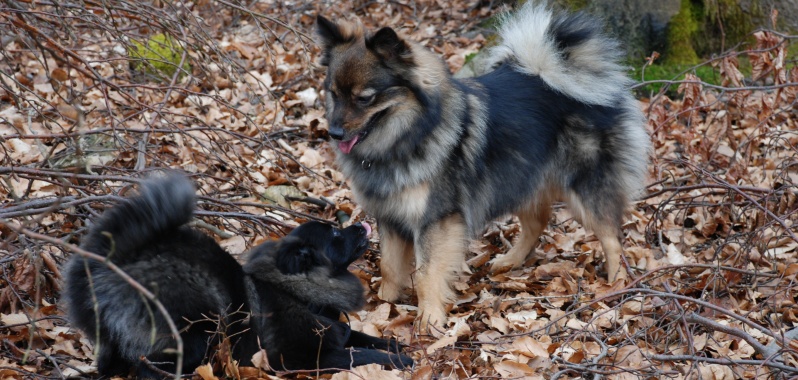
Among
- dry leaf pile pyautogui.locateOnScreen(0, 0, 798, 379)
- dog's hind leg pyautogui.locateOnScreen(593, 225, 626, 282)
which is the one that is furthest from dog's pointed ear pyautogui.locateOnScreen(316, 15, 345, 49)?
dog's hind leg pyautogui.locateOnScreen(593, 225, 626, 282)

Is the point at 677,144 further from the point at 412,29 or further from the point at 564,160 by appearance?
the point at 412,29

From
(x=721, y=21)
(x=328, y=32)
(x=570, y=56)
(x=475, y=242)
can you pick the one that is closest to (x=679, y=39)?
(x=721, y=21)

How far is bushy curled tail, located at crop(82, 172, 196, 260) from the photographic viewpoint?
3.48 metres

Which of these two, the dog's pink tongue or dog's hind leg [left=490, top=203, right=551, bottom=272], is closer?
the dog's pink tongue

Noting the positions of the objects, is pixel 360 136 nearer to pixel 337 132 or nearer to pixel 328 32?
pixel 337 132

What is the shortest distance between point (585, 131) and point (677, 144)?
2503mm

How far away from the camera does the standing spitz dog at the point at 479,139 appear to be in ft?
14.8

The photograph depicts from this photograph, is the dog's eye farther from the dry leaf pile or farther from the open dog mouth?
the dry leaf pile

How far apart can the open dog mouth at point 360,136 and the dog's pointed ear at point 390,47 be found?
32 cm

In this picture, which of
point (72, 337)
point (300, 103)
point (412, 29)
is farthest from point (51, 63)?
point (72, 337)

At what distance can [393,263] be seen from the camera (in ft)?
16.5

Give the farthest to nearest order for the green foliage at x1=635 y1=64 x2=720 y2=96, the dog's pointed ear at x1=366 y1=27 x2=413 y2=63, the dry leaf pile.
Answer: the green foliage at x1=635 y1=64 x2=720 y2=96, the dog's pointed ear at x1=366 y1=27 x2=413 y2=63, the dry leaf pile

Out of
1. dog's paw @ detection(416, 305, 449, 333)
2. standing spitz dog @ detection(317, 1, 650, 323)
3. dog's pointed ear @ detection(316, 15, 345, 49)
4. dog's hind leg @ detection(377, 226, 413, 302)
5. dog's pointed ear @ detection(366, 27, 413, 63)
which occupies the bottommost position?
dog's paw @ detection(416, 305, 449, 333)

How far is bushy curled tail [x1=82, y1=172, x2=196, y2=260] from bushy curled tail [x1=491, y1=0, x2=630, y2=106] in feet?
8.96
